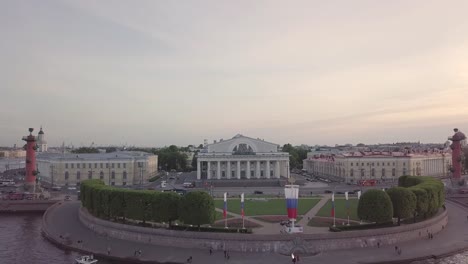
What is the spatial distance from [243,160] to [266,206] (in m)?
51.9

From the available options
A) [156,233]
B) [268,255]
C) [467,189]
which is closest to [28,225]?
[156,233]

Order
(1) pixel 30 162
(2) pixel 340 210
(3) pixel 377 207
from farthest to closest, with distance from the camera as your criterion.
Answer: (1) pixel 30 162 < (2) pixel 340 210 < (3) pixel 377 207

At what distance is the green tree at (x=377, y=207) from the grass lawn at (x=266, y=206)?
555 inches

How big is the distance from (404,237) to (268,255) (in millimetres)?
17563

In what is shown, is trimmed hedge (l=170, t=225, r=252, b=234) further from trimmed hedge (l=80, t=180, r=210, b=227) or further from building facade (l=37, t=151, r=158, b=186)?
building facade (l=37, t=151, r=158, b=186)

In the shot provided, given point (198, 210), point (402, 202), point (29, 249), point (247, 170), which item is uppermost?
point (247, 170)

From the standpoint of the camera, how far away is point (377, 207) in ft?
169

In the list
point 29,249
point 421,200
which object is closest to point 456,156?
point 421,200

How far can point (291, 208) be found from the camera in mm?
51375

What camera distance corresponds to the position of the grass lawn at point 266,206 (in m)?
66.5

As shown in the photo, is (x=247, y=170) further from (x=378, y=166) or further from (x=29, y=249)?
(x=29, y=249)

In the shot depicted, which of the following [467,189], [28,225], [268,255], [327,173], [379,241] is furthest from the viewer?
[327,173]

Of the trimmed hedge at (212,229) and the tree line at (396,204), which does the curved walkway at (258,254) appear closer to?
the trimmed hedge at (212,229)

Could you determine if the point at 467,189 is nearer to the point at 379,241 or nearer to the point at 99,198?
the point at 379,241
